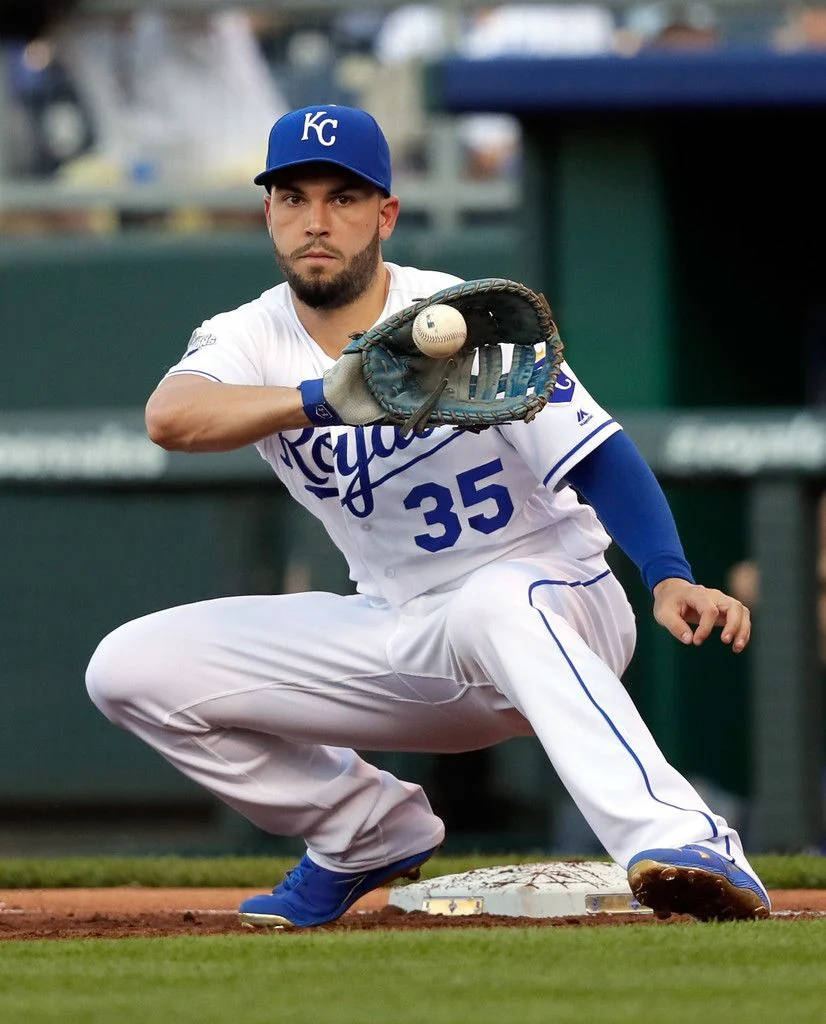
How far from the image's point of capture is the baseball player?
3.46 metres

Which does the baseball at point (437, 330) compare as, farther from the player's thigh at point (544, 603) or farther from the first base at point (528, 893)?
the first base at point (528, 893)

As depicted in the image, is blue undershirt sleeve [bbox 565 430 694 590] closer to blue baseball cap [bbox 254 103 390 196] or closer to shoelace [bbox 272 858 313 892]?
blue baseball cap [bbox 254 103 390 196]

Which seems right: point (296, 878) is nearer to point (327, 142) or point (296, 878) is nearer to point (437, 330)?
point (437, 330)

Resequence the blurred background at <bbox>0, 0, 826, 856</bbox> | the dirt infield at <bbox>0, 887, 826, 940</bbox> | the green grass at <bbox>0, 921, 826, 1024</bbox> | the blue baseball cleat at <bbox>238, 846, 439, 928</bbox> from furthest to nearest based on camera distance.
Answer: the blurred background at <bbox>0, 0, 826, 856</bbox>
the blue baseball cleat at <bbox>238, 846, 439, 928</bbox>
the dirt infield at <bbox>0, 887, 826, 940</bbox>
the green grass at <bbox>0, 921, 826, 1024</bbox>

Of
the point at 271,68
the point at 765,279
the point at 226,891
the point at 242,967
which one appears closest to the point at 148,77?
the point at 271,68

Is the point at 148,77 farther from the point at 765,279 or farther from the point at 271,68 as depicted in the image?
the point at 765,279

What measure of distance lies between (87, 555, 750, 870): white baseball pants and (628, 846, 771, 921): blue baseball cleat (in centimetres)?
46

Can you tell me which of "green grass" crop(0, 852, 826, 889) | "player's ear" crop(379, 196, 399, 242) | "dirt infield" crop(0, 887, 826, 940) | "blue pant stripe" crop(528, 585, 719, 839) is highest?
"player's ear" crop(379, 196, 399, 242)

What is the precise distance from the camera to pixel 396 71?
8039 mm

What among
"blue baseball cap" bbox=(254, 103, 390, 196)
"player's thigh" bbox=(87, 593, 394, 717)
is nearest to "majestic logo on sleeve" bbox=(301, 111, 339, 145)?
"blue baseball cap" bbox=(254, 103, 390, 196)

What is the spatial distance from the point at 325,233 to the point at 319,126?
0.19m

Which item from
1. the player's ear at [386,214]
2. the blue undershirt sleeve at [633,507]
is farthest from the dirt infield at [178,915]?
the player's ear at [386,214]

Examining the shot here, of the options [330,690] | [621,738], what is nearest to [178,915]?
[330,690]

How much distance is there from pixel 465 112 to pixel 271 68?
6.72 ft
